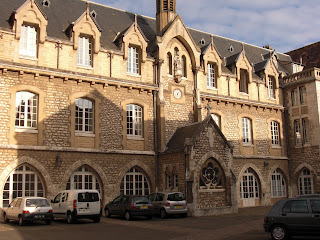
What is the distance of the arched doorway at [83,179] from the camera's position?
2202cm

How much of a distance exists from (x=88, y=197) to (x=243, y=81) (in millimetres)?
17666

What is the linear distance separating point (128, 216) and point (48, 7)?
13.9 metres

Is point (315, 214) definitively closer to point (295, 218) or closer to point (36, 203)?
point (295, 218)

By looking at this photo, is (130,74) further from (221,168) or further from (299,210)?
(299,210)

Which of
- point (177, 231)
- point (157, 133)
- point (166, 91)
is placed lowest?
point (177, 231)

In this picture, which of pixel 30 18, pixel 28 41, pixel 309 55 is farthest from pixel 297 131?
pixel 30 18

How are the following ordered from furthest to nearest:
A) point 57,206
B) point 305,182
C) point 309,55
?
point 309,55 < point 305,182 < point 57,206

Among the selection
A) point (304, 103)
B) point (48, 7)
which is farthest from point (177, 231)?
point (304, 103)

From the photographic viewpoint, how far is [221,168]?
24.0 m

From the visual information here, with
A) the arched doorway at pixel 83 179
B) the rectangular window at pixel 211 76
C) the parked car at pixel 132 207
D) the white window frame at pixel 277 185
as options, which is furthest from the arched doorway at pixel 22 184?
the white window frame at pixel 277 185

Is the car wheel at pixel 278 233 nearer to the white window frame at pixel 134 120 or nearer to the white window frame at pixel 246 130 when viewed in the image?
the white window frame at pixel 134 120

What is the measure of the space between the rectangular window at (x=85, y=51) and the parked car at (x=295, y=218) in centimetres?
A: 1468

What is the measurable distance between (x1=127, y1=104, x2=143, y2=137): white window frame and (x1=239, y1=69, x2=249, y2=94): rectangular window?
9.76m

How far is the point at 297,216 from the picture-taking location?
12.4 metres
